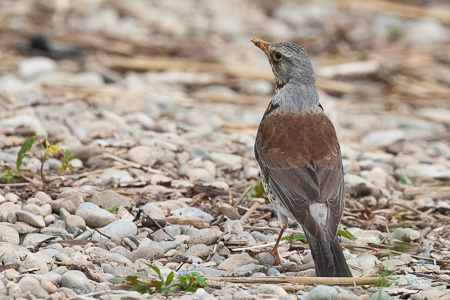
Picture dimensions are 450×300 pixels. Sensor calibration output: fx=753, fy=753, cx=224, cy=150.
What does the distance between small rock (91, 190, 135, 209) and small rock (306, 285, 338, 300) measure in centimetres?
192

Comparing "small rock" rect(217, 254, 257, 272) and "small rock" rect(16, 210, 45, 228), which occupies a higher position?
"small rock" rect(217, 254, 257, 272)

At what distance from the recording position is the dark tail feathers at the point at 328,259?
14.5ft

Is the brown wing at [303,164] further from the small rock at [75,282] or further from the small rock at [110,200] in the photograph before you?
the small rock at [75,282]

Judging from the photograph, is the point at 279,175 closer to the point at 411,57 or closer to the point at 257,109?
the point at 257,109

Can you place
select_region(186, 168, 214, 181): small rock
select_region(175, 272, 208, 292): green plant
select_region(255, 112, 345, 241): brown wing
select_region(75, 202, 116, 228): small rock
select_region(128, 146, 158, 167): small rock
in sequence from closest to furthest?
select_region(175, 272, 208, 292): green plant, select_region(255, 112, 345, 241): brown wing, select_region(75, 202, 116, 228): small rock, select_region(186, 168, 214, 181): small rock, select_region(128, 146, 158, 167): small rock

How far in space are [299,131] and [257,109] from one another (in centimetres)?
406

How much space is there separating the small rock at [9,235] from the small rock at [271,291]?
1.59m

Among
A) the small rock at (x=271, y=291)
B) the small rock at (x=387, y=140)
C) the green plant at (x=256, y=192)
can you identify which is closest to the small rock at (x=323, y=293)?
the small rock at (x=271, y=291)

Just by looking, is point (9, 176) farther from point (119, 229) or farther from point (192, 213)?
point (192, 213)

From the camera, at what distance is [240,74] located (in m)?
10.5

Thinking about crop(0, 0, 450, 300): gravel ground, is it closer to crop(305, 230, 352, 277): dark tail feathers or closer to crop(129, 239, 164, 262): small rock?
crop(129, 239, 164, 262): small rock

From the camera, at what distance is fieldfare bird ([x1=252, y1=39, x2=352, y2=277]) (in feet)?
15.1

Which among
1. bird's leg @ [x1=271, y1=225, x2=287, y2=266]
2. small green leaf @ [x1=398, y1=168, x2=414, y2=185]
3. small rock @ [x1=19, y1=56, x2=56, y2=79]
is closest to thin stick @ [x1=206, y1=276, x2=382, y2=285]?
bird's leg @ [x1=271, y1=225, x2=287, y2=266]

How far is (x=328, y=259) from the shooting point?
4465 millimetres
